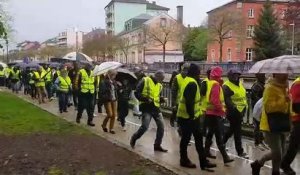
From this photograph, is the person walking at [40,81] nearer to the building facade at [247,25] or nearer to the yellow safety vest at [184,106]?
the yellow safety vest at [184,106]

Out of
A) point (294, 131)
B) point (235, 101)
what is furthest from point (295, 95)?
point (235, 101)

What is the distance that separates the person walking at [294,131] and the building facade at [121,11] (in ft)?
424

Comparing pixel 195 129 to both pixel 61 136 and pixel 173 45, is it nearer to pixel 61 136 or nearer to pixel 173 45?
pixel 61 136

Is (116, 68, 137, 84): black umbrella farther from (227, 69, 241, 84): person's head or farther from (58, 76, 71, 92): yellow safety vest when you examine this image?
(227, 69, 241, 84): person's head

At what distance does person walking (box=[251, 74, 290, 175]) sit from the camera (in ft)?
26.6

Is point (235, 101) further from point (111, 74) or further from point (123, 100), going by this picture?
point (123, 100)

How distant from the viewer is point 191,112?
941 centimetres

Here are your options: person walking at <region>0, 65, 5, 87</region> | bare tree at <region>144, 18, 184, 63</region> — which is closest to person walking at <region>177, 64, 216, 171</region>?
person walking at <region>0, 65, 5, 87</region>

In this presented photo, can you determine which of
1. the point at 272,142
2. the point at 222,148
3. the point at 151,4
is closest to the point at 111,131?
the point at 222,148

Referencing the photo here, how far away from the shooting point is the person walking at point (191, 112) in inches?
368

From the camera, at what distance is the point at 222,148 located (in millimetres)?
10008

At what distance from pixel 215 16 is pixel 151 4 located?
3117 inches

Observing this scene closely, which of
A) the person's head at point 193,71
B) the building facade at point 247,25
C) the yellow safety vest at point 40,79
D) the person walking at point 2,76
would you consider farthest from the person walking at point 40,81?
the building facade at point 247,25

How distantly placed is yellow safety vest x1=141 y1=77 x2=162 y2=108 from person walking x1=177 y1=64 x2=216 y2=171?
5.72ft
